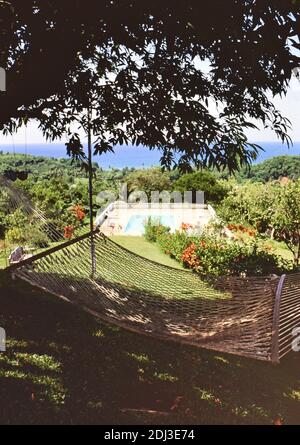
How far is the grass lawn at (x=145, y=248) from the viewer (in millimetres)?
13045

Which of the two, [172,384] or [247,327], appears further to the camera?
[172,384]

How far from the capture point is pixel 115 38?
4.69 m

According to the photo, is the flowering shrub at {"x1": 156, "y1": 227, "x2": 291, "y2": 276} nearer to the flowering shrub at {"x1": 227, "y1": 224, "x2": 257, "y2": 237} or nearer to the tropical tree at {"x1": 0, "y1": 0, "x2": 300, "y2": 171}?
the flowering shrub at {"x1": 227, "y1": 224, "x2": 257, "y2": 237}

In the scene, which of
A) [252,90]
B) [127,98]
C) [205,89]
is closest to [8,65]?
[127,98]

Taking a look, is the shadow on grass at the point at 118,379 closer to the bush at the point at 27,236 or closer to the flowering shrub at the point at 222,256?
the flowering shrub at the point at 222,256

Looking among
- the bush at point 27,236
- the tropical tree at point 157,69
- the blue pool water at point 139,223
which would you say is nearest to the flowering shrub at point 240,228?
the blue pool water at point 139,223

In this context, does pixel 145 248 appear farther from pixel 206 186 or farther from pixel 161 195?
pixel 161 195

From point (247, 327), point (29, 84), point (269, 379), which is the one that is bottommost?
point (269, 379)

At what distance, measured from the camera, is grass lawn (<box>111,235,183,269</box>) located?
1305cm

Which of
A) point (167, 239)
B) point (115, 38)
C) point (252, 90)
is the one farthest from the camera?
point (167, 239)

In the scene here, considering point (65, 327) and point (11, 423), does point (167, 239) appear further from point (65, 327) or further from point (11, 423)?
point (11, 423)

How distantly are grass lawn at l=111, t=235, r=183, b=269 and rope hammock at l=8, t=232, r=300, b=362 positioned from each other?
677 centimetres

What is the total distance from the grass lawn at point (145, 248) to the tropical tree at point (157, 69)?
705cm

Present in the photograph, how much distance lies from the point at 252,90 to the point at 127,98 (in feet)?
5.04
